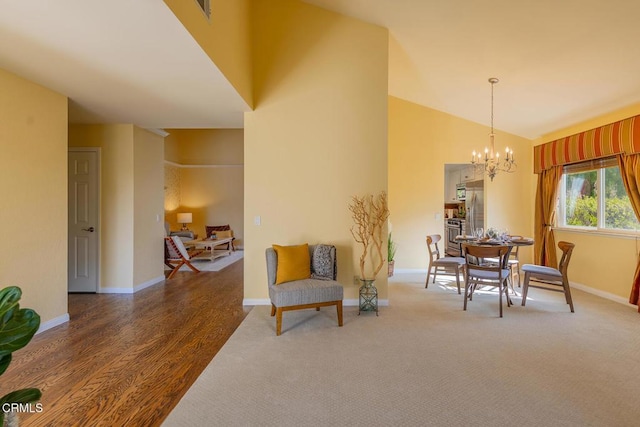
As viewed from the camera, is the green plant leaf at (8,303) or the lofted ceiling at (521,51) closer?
the green plant leaf at (8,303)

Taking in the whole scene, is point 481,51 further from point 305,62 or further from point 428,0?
point 305,62

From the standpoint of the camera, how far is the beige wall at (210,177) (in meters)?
10.4

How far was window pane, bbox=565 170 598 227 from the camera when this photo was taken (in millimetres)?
4719

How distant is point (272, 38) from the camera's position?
4078 millimetres

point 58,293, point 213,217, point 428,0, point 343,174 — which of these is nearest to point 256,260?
point 343,174

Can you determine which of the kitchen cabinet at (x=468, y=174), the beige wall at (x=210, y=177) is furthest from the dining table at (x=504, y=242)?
the beige wall at (x=210, y=177)

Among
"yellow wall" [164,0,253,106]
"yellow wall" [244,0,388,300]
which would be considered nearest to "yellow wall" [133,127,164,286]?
"yellow wall" [244,0,388,300]

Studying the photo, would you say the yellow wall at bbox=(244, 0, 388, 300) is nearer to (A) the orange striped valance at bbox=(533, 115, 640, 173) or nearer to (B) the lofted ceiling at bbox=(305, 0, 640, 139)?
(B) the lofted ceiling at bbox=(305, 0, 640, 139)

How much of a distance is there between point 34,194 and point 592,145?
6869 mm

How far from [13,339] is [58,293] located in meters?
3.16

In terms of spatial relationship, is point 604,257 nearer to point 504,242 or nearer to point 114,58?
point 504,242

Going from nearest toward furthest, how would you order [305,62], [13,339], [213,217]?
1. [13,339]
2. [305,62]
3. [213,217]

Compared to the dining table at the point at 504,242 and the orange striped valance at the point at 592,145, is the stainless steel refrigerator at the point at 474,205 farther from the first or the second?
the dining table at the point at 504,242

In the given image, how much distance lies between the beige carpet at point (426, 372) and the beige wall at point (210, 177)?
7153 millimetres
